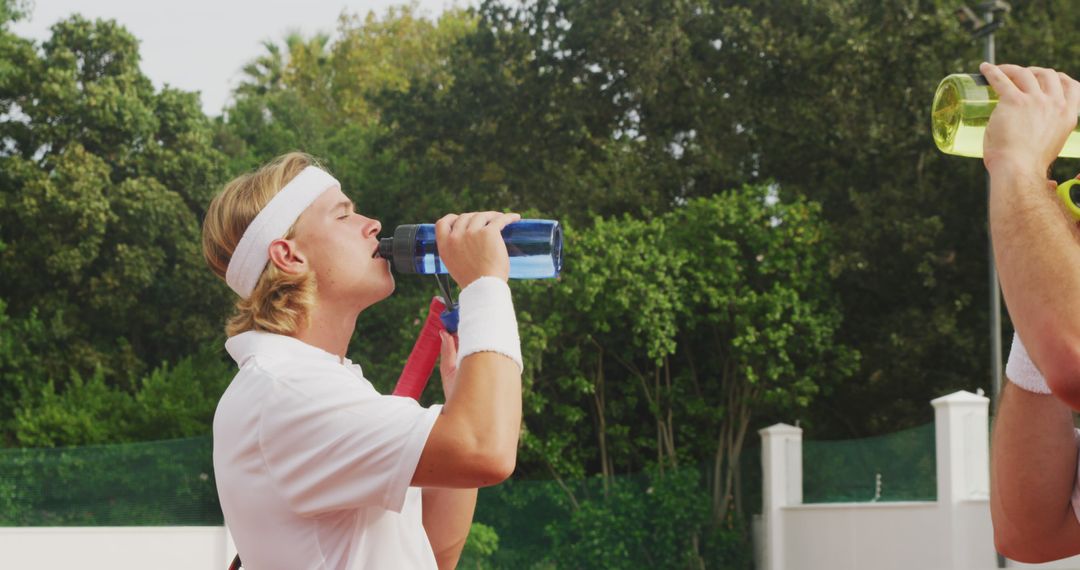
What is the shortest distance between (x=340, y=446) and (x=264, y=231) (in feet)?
1.66

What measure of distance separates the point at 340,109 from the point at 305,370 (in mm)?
32330

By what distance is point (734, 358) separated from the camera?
21.0 metres

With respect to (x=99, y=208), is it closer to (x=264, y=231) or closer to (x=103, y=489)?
(x=103, y=489)

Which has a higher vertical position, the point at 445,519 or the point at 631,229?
the point at 631,229

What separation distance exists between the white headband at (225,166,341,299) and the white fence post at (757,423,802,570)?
51.6 feet

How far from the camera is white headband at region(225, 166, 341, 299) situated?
2238 millimetres

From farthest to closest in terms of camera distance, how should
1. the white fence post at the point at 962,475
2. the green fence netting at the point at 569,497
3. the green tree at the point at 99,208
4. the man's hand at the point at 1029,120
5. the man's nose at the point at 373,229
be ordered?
the green tree at the point at 99,208 → the green fence netting at the point at 569,497 → the white fence post at the point at 962,475 → the man's nose at the point at 373,229 → the man's hand at the point at 1029,120

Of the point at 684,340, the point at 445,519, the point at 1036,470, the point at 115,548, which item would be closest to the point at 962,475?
the point at 115,548

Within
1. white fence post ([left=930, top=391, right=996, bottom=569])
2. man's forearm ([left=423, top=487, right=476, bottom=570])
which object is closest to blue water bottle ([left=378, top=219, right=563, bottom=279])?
man's forearm ([left=423, top=487, right=476, bottom=570])

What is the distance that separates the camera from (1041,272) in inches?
62.2

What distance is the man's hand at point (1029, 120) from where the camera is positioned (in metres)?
1.70

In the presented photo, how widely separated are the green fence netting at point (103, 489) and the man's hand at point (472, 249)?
50.8ft

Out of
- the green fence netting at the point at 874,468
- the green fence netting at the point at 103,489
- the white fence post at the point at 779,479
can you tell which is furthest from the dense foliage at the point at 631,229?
the green fence netting at the point at 103,489

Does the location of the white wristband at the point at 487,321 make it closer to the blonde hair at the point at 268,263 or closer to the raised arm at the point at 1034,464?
the blonde hair at the point at 268,263
